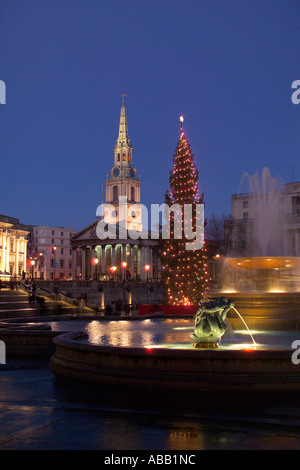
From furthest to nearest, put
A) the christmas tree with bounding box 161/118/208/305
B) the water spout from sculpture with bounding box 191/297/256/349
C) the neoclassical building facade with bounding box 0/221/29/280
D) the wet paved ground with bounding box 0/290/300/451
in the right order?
the neoclassical building facade with bounding box 0/221/29/280 → the christmas tree with bounding box 161/118/208/305 → the water spout from sculpture with bounding box 191/297/256/349 → the wet paved ground with bounding box 0/290/300/451

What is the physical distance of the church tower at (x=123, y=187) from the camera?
120438mm

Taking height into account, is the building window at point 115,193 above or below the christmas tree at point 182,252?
above

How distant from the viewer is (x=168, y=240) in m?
37.8

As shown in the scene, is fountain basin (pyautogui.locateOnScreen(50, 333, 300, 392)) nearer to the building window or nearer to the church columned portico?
the church columned portico

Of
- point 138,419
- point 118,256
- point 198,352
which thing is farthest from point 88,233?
point 138,419

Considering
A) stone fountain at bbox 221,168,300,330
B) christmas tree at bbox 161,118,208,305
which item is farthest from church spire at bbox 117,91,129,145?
stone fountain at bbox 221,168,300,330

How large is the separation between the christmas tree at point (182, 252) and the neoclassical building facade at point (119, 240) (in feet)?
142

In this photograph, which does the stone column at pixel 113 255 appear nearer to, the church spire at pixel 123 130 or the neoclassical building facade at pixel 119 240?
the neoclassical building facade at pixel 119 240

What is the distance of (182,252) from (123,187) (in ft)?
282

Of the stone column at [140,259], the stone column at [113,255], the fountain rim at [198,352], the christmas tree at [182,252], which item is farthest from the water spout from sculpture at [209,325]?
the stone column at [140,259]

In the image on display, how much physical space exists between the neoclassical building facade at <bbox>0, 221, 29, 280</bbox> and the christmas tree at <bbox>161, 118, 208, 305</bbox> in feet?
216

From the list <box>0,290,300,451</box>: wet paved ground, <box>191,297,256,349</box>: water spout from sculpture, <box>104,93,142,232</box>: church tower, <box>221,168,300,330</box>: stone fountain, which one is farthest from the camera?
<box>104,93,142,232</box>: church tower

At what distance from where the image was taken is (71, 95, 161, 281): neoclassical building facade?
95.6 metres
